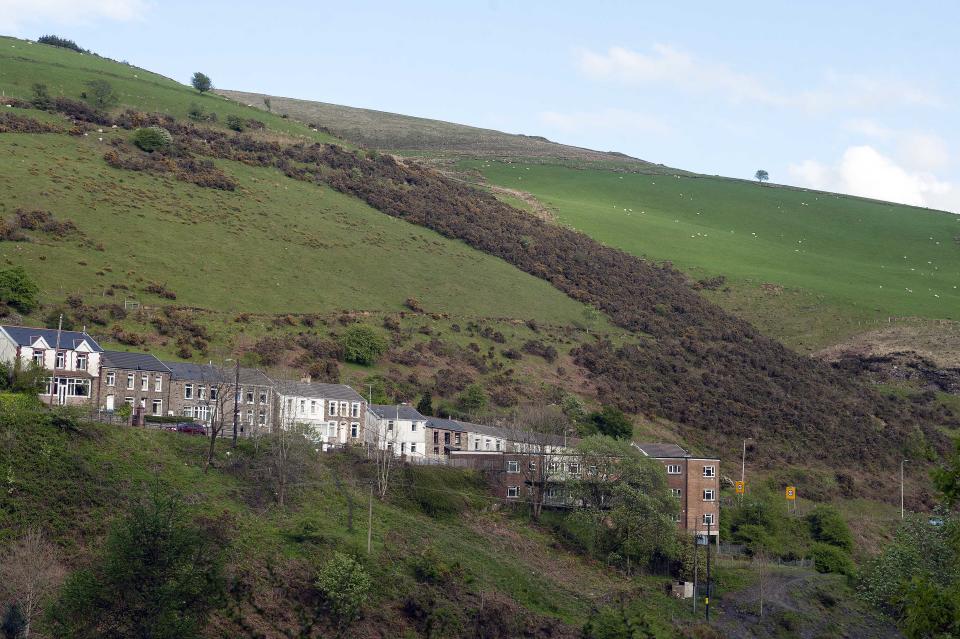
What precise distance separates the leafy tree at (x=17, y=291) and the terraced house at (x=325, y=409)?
21.7 m

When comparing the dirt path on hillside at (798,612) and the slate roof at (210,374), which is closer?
the dirt path on hillside at (798,612)

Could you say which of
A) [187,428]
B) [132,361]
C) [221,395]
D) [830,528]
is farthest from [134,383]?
[830,528]

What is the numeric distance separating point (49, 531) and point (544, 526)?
34520mm

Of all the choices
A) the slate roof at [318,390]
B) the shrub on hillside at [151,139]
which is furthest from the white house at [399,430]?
the shrub on hillside at [151,139]

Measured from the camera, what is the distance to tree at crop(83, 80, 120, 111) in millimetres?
150625

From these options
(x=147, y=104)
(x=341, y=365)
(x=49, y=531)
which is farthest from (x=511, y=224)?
(x=49, y=531)

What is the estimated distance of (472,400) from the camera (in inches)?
3888

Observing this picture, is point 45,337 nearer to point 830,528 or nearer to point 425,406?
point 425,406

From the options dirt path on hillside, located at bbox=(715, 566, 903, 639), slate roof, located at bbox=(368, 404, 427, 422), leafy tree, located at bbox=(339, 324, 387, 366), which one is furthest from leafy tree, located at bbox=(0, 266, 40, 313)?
dirt path on hillside, located at bbox=(715, 566, 903, 639)

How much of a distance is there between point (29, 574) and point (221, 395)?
28.1 m

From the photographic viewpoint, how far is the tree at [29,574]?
47.8 m

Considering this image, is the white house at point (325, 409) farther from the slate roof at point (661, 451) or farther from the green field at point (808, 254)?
the green field at point (808, 254)

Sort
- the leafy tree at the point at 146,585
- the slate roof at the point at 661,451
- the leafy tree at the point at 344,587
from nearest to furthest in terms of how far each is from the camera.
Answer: the leafy tree at the point at 146,585, the leafy tree at the point at 344,587, the slate roof at the point at 661,451

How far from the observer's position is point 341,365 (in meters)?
101
